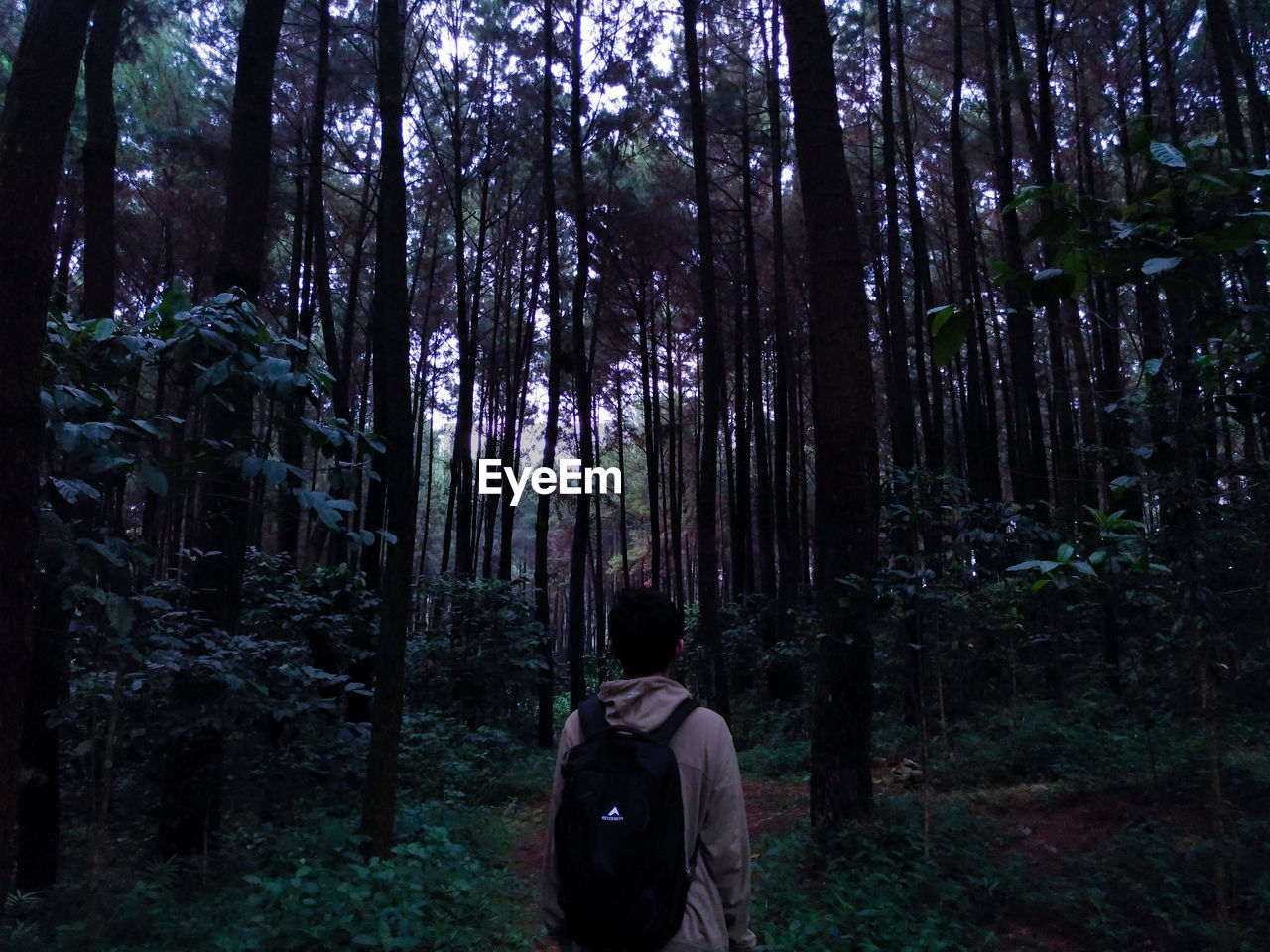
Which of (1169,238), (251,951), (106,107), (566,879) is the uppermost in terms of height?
(106,107)

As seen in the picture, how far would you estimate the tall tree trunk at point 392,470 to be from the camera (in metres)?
5.68

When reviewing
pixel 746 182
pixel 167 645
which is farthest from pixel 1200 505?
pixel 746 182

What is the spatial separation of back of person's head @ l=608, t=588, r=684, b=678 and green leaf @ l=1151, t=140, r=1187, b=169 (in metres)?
2.03

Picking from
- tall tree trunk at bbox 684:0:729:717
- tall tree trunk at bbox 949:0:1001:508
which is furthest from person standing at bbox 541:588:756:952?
tall tree trunk at bbox 949:0:1001:508

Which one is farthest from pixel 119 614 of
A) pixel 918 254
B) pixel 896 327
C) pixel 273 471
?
pixel 918 254

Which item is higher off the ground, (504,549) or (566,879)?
(504,549)

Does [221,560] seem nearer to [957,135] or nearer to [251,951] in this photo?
[251,951]

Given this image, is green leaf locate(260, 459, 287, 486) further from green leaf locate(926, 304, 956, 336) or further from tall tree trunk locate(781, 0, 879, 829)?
tall tree trunk locate(781, 0, 879, 829)

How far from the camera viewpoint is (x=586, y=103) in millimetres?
15578

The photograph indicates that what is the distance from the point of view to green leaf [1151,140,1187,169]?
8.74 ft

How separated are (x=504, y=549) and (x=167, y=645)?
37.4 ft

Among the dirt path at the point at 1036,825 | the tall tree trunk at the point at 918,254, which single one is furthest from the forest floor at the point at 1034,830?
the tall tree trunk at the point at 918,254

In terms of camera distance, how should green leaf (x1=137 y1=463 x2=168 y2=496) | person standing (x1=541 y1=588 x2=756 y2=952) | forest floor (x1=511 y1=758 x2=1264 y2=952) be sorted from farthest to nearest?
1. forest floor (x1=511 y1=758 x2=1264 y2=952)
2. green leaf (x1=137 y1=463 x2=168 y2=496)
3. person standing (x1=541 y1=588 x2=756 y2=952)

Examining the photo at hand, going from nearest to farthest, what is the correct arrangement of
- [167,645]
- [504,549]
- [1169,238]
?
[1169,238]
[167,645]
[504,549]
